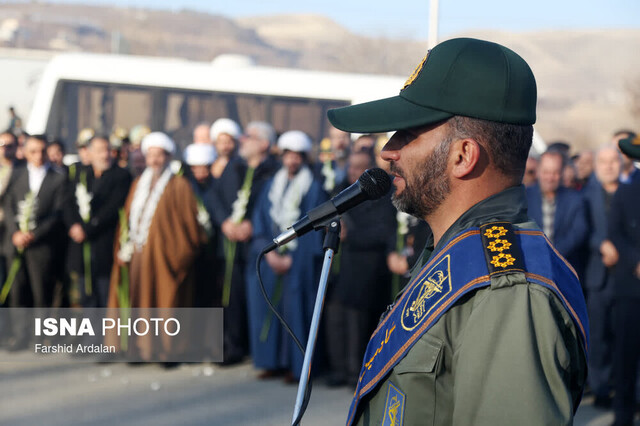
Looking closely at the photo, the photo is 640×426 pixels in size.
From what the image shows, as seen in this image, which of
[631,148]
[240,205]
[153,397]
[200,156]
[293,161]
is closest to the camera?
[631,148]

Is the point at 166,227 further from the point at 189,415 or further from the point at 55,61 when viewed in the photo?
the point at 55,61

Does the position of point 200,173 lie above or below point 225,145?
below

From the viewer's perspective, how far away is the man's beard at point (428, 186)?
1684mm

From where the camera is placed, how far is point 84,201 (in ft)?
26.0

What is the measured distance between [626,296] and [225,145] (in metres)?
4.34

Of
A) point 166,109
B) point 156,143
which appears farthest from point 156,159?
point 166,109

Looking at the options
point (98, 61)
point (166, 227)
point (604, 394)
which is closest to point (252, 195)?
point (166, 227)

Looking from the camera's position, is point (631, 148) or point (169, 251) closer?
point (631, 148)

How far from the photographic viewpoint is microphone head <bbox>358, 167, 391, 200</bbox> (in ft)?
6.65

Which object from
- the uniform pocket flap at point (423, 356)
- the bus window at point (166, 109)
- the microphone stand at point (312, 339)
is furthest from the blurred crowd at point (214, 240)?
the uniform pocket flap at point (423, 356)

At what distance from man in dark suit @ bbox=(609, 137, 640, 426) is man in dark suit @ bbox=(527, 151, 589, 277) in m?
0.68

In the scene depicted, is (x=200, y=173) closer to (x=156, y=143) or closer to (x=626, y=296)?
(x=156, y=143)

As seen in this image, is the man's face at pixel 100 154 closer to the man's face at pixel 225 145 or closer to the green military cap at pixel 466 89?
the man's face at pixel 225 145

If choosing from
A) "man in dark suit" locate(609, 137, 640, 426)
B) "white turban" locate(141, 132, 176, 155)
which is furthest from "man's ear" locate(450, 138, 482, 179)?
"white turban" locate(141, 132, 176, 155)
